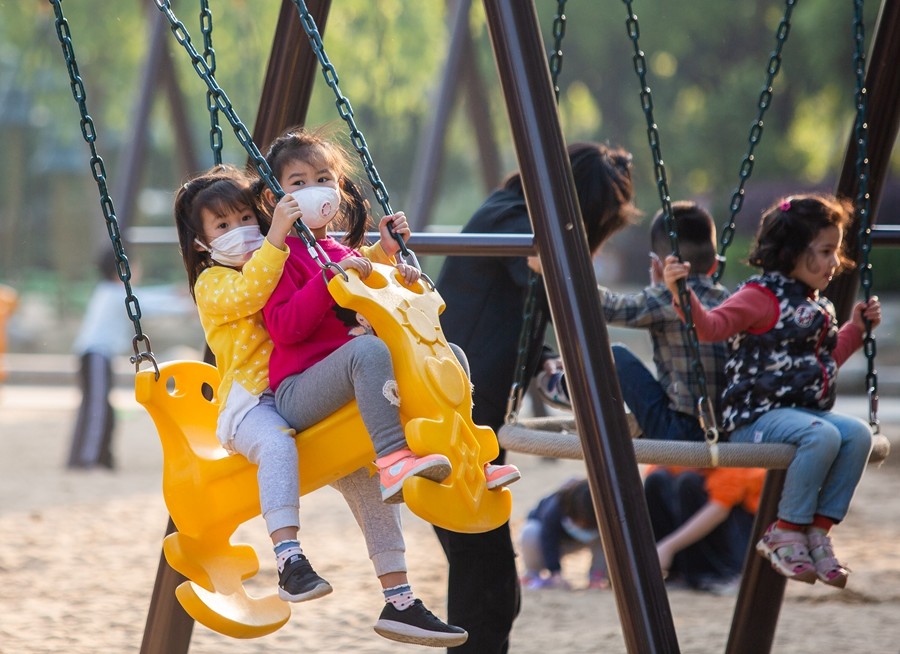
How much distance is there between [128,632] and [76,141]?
24.0m

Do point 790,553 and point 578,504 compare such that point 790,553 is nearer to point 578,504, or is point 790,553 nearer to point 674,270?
point 674,270

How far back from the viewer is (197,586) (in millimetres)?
2574

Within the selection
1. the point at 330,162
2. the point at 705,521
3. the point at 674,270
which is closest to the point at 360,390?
→ the point at 330,162

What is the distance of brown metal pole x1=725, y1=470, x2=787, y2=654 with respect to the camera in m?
3.51

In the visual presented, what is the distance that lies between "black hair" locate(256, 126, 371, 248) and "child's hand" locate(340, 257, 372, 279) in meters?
0.27

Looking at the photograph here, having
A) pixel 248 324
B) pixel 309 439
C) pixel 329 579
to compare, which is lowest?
pixel 309 439

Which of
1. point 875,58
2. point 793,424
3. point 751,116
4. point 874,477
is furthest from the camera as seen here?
point 751,116

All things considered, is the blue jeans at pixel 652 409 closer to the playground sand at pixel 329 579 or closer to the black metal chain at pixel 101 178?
the black metal chain at pixel 101 178

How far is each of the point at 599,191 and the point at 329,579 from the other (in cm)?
279

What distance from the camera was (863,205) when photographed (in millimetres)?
3191

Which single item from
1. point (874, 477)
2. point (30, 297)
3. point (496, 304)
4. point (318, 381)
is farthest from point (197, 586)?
point (30, 297)

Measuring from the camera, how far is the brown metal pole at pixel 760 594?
351 cm

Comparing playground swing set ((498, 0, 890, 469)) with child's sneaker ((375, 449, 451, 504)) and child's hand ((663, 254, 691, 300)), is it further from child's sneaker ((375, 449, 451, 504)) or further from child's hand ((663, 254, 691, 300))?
child's sneaker ((375, 449, 451, 504))

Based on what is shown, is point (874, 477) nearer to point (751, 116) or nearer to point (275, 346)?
point (275, 346)
